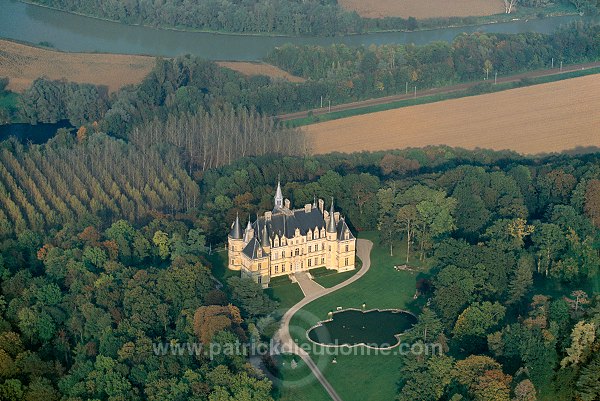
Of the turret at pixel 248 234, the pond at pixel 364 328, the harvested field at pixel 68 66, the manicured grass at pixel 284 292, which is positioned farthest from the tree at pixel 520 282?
the harvested field at pixel 68 66

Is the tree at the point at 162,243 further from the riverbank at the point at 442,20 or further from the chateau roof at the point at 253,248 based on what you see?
the riverbank at the point at 442,20

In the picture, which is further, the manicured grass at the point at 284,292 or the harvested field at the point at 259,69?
the harvested field at the point at 259,69

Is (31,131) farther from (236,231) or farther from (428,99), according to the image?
(428,99)

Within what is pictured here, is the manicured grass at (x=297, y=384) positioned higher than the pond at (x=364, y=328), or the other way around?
the pond at (x=364, y=328)

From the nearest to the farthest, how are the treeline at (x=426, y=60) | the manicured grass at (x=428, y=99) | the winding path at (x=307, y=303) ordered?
1. the winding path at (x=307, y=303)
2. the manicured grass at (x=428, y=99)
3. the treeline at (x=426, y=60)

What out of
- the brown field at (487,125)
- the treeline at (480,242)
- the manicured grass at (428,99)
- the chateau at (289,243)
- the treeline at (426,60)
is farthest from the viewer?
the treeline at (426,60)

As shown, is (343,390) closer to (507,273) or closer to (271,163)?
(507,273)
